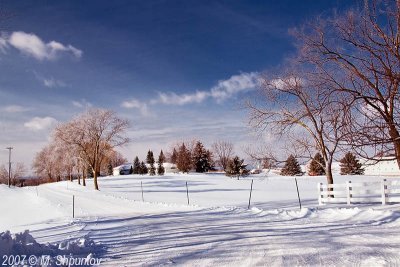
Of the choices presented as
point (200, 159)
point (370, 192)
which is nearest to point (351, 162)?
point (370, 192)

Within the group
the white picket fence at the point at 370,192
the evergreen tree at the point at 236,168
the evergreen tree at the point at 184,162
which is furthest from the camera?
the evergreen tree at the point at 184,162

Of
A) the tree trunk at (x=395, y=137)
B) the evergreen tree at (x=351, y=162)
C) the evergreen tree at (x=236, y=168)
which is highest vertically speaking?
the tree trunk at (x=395, y=137)

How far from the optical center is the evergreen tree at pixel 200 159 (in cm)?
8769

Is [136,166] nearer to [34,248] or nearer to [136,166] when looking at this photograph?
[136,166]

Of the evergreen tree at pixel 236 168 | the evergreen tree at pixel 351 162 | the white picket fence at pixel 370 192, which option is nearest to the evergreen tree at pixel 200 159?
the evergreen tree at pixel 236 168

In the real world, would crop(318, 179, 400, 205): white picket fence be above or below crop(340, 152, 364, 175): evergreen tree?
below

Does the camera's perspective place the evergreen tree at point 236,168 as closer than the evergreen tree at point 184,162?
Yes

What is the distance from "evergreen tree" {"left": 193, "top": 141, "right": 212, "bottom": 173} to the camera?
8769 centimetres

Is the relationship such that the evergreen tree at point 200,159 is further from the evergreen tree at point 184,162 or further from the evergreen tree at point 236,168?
the evergreen tree at point 236,168

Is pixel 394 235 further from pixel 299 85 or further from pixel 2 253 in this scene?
pixel 299 85

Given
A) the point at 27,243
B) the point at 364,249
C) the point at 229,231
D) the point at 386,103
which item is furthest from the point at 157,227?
the point at 386,103

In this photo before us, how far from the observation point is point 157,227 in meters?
11.9

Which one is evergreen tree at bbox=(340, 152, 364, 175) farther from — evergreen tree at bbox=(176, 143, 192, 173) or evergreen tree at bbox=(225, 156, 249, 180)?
evergreen tree at bbox=(176, 143, 192, 173)

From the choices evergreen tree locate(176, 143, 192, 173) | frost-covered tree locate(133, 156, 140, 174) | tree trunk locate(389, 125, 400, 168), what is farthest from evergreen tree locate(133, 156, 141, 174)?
tree trunk locate(389, 125, 400, 168)
